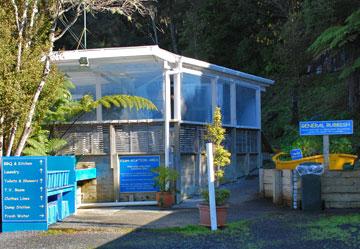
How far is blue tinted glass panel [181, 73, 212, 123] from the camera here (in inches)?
642

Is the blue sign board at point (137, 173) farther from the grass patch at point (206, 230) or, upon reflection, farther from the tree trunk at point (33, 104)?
the grass patch at point (206, 230)

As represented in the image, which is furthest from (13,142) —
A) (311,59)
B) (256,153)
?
(311,59)

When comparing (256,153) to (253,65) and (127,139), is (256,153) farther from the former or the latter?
(253,65)

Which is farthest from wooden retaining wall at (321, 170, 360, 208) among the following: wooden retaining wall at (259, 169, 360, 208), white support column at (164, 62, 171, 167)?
white support column at (164, 62, 171, 167)

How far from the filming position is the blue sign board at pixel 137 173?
615 inches

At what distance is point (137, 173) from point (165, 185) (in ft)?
3.79

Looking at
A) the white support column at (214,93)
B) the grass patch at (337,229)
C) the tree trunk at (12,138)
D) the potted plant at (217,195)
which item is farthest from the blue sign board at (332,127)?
the tree trunk at (12,138)

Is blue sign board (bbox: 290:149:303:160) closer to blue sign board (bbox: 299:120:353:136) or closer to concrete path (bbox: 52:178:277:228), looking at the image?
concrete path (bbox: 52:178:277:228)

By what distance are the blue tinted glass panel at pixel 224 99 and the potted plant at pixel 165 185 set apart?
3.80 meters

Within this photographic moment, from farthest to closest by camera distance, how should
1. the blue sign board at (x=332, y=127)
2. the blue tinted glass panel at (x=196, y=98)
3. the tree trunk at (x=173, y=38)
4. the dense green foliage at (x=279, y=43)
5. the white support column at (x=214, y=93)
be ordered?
the tree trunk at (x=173, y=38)
the dense green foliage at (x=279, y=43)
the white support column at (x=214, y=93)
the blue tinted glass panel at (x=196, y=98)
the blue sign board at (x=332, y=127)

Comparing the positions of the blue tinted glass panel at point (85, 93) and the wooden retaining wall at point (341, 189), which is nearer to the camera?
the wooden retaining wall at point (341, 189)

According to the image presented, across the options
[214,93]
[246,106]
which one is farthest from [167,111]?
[246,106]

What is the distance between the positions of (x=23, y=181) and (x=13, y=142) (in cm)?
177

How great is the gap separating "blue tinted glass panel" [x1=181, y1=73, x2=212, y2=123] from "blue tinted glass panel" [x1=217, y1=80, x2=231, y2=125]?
1.85 ft
